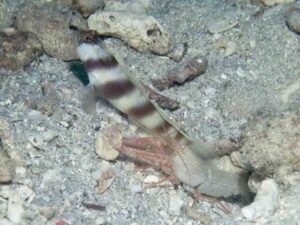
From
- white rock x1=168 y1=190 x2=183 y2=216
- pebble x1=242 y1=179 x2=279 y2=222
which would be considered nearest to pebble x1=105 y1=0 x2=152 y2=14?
white rock x1=168 y1=190 x2=183 y2=216

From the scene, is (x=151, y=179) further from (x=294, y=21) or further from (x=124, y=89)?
(x=294, y=21)

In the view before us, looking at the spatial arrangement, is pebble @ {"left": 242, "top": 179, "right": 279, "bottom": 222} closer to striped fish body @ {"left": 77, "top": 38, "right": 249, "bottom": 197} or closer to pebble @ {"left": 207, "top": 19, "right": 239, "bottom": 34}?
striped fish body @ {"left": 77, "top": 38, "right": 249, "bottom": 197}

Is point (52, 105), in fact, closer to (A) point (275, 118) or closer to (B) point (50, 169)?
(B) point (50, 169)

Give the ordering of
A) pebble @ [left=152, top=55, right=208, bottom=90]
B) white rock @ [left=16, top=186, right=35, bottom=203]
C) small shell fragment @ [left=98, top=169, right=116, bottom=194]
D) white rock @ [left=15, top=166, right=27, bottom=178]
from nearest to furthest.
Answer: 1. white rock @ [left=16, top=186, right=35, bottom=203]
2. white rock @ [left=15, top=166, right=27, bottom=178]
3. small shell fragment @ [left=98, top=169, right=116, bottom=194]
4. pebble @ [left=152, top=55, right=208, bottom=90]

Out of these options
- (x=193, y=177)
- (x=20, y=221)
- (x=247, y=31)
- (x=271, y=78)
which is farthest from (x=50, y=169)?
(x=247, y=31)

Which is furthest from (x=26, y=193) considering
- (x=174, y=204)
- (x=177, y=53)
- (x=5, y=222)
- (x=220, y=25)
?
(x=220, y=25)

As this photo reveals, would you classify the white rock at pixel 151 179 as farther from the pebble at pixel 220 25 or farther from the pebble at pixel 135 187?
the pebble at pixel 220 25

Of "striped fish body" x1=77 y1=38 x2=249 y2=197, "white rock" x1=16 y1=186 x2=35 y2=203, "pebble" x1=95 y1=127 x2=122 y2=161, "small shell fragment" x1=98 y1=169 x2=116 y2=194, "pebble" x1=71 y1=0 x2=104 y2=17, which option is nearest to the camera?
"white rock" x1=16 y1=186 x2=35 y2=203
